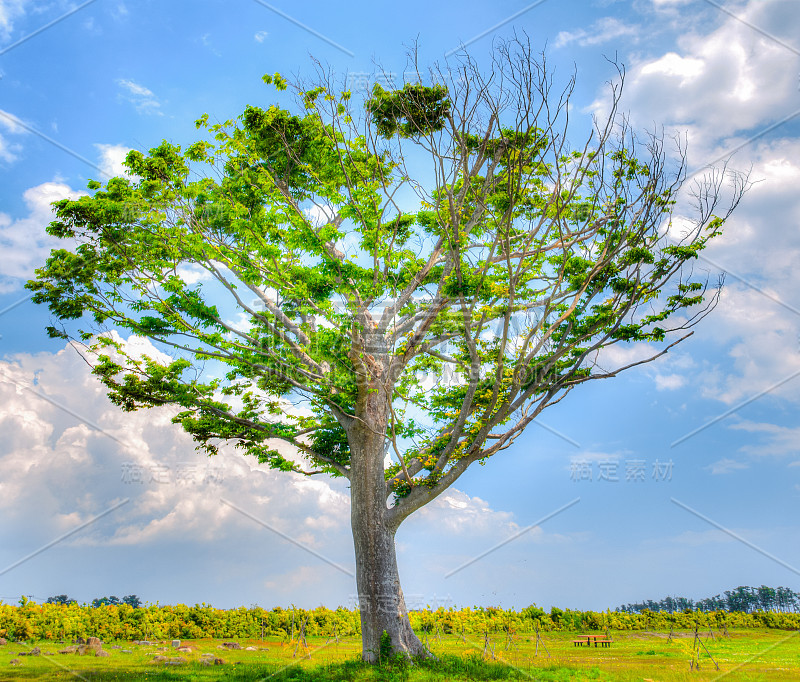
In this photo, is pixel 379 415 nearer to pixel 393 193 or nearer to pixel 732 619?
pixel 393 193

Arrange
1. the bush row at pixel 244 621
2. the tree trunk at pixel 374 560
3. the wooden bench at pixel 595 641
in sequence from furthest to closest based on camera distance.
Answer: the wooden bench at pixel 595 641 → the bush row at pixel 244 621 → the tree trunk at pixel 374 560

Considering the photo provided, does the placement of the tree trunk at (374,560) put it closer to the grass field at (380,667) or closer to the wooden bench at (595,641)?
the grass field at (380,667)

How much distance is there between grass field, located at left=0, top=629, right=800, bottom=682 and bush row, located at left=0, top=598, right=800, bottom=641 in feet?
2.41

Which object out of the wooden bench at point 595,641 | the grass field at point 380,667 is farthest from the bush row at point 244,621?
the wooden bench at point 595,641

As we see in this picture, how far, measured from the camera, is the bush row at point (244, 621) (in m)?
15.2

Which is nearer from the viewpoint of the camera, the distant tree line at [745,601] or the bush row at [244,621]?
the bush row at [244,621]

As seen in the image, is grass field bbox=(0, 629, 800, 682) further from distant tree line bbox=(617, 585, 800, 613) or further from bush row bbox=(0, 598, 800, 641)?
distant tree line bbox=(617, 585, 800, 613)

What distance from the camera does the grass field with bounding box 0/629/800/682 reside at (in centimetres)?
870

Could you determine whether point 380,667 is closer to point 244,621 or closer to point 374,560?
point 374,560

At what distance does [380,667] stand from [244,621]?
11.9 meters

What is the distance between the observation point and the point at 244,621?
18.4 metres

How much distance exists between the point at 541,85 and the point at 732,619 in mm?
28983

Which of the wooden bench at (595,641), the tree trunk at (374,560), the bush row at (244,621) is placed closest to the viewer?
the tree trunk at (374,560)

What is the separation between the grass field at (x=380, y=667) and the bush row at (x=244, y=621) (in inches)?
28.9
